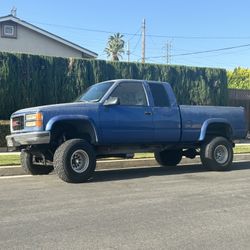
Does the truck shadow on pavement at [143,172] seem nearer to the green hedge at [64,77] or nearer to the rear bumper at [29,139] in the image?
the rear bumper at [29,139]

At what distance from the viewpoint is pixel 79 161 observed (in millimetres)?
10242

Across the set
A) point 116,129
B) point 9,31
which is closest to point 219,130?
point 116,129

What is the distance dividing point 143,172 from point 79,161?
2308mm

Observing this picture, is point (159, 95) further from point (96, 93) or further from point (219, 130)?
point (219, 130)

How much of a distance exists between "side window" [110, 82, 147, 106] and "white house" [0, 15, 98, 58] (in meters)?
18.0

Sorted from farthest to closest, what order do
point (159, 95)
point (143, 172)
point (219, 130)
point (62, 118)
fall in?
point (219, 130), point (143, 172), point (159, 95), point (62, 118)

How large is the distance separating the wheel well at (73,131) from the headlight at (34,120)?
0.34 metres

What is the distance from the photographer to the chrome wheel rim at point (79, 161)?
10140mm

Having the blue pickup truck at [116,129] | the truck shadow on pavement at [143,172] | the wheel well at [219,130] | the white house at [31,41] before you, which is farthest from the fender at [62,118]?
the white house at [31,41]

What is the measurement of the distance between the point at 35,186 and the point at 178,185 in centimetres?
268

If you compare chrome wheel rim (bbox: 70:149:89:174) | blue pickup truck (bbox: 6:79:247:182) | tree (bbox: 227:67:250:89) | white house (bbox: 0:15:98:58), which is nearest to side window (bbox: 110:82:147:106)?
blue pickup truck (bbox: 6:79:247:182)

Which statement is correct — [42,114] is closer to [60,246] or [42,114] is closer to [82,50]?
[60,246]

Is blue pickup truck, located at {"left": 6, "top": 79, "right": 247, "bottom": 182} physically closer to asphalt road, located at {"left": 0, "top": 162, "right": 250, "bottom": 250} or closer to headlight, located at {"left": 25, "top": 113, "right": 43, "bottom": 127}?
headlight, located at {"left": 25, "top": 113, "right": 43, "bottom": 127}

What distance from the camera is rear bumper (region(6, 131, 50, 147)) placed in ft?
32.6
